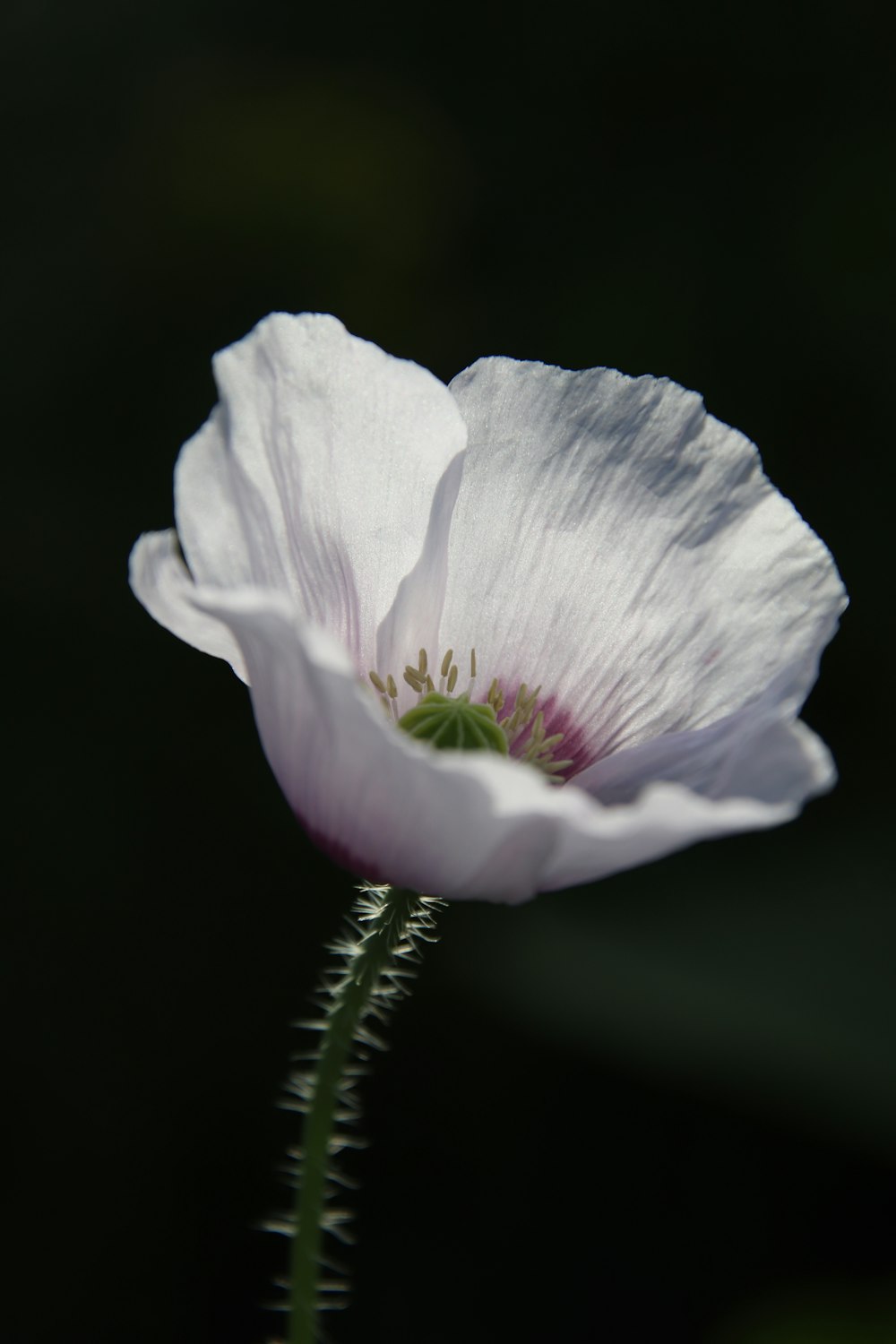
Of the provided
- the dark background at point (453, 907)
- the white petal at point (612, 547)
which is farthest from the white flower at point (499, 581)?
the dark background at point (453, 907)

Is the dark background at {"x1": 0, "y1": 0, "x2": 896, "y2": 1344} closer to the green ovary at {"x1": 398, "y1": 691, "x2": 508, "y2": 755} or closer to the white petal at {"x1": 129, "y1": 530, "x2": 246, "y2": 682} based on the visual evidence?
the green ovary at {"x1": 398, "y1": 691, "x2": 508, "y2": 755}

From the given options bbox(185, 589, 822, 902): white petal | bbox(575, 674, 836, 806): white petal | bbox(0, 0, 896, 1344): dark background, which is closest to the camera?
bbox(185, 589, 822, 902): white petal

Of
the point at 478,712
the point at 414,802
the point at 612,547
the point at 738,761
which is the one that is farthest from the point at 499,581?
the point at 414,802

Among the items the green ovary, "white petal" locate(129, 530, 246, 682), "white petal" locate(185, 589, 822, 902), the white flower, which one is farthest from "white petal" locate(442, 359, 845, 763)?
"white petal" locate(129, 530, 246, 682)

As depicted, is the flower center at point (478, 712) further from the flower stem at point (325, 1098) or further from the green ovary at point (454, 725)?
the flower stem at point (325, 1098)

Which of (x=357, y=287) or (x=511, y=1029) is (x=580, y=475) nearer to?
(x=511, y=1029)

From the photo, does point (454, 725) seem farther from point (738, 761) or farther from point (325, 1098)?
point (325, 1098)
